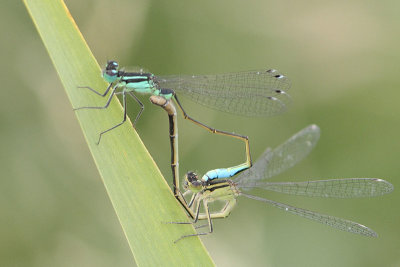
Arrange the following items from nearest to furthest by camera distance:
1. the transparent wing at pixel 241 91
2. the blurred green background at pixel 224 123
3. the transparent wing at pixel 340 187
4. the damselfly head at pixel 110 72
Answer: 1. the damselfly head at pixel 110 72
2. the transparent wing at pixel 340 187
3. the transparent wing at pixel 241 91
4. the blurred green background at pixel 224 123

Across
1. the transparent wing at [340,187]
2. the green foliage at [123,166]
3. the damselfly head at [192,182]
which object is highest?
the green foliage at [123,166]

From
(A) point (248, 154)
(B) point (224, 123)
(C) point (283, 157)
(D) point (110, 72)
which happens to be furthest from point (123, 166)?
(B) point (224, 123)

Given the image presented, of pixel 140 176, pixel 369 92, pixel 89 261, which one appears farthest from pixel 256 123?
pixel 140 176

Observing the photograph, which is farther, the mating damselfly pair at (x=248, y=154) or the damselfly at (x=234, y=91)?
the damselfly at (x=234, y=91)

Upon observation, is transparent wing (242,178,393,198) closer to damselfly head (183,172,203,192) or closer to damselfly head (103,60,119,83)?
damselfly head (183,172,203,192)

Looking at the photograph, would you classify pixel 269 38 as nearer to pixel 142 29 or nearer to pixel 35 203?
pixel 142 29

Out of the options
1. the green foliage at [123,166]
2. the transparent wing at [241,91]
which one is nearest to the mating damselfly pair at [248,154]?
the transparent wing at [241,91]

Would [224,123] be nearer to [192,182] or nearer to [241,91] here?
[241,91]

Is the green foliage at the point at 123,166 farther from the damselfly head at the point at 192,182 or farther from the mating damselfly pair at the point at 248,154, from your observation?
the damselfly head at the point at 192,182
